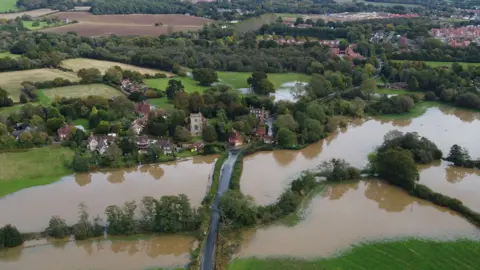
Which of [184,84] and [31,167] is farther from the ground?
[184,84]

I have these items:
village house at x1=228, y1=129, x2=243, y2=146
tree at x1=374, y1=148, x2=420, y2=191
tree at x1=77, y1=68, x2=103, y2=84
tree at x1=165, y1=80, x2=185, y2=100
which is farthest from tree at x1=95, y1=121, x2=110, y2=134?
tree at x1=374, y1=148, x2=420, y2=191

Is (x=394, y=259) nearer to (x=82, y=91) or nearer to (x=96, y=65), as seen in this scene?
(x=82, y=91)

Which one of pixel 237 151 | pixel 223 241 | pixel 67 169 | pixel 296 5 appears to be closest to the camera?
pixel 223 241

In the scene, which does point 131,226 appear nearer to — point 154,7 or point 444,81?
point 444,81

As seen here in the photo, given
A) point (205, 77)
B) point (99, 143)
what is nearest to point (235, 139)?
point (99, 143)

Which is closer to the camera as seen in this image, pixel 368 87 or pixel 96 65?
pixel 368 87

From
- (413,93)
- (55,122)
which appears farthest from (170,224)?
(413,93)

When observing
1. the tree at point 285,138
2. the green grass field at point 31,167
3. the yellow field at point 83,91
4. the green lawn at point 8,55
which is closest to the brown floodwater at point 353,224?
the tree at point 285,138
